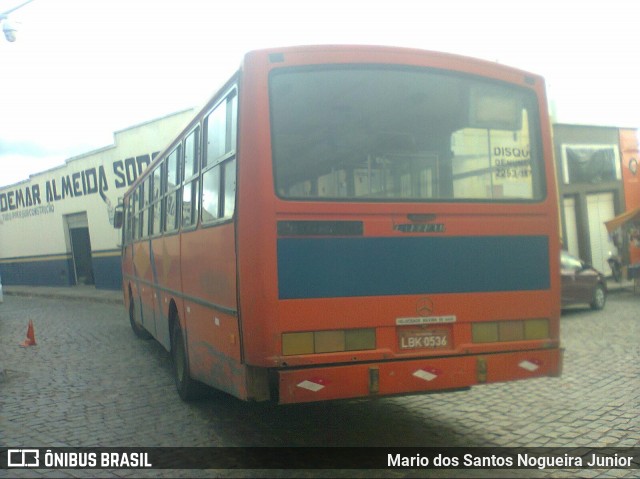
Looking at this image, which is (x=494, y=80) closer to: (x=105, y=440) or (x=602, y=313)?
(x=105, y=440)

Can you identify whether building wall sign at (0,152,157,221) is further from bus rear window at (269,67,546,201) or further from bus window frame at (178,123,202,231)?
bus rear window at (269,67,546,201)

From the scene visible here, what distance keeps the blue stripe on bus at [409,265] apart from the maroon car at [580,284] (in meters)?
9.91

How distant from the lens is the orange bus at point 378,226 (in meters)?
4.94

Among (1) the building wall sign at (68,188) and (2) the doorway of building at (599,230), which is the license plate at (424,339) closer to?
(1) the building wall sign at (68,188)

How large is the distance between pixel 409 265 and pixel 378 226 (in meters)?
0.38

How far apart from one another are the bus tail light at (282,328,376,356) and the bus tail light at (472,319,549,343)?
887 mm

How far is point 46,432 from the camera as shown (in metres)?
6.38

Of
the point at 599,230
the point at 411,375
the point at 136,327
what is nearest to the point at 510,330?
the point at 411,375

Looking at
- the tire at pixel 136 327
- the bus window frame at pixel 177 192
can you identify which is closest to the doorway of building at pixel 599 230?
the tire at pixel 136 327

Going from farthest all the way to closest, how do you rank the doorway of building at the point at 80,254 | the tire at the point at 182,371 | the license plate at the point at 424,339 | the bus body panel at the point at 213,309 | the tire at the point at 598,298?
the doorway of building at the point at 80,254
the tire at the point at 598,298
the tire at the point at 182,371
the bus body panel at the point at 213,309
the license plate at the point at 424,339

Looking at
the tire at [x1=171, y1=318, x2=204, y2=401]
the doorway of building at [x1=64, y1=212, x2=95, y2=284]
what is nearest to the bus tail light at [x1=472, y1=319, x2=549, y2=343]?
the tire at [x1=171, y1=318, x2=204, y2=401]

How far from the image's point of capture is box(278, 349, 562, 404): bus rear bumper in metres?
4.90

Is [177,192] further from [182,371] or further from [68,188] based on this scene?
[68,188]

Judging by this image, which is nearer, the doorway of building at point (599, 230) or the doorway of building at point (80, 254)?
the doorway of building at point (599, 230)
